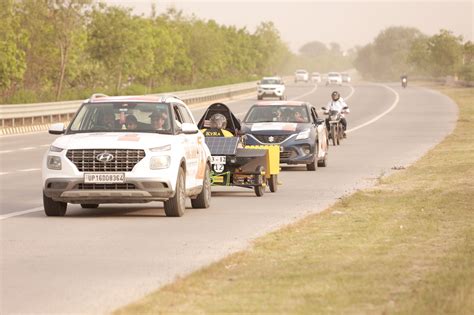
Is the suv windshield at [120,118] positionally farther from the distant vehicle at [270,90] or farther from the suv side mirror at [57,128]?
the distant vehicle at [270,90]

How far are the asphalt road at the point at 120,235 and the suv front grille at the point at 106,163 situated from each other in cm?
66

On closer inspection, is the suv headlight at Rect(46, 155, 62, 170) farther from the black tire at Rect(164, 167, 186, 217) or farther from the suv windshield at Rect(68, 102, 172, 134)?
the black tire at Rect(164, 167, 186, 217)

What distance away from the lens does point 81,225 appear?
17.2 metres

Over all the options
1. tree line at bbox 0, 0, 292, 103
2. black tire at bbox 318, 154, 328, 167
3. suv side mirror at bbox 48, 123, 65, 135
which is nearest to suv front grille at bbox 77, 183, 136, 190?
suv side mirror at bbox 48, 123, 65, 135

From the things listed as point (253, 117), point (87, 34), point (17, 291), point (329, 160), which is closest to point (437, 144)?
point (329, 160)

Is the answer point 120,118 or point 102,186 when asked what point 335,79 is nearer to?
point 120,118

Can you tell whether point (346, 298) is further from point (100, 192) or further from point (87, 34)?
point (87, 34)

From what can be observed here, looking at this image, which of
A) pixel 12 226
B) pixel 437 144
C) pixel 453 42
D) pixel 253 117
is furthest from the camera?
pixel 453 42

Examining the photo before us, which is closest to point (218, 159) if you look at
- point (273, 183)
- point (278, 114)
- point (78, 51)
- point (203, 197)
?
point (273, 183)

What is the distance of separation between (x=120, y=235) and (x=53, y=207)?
8.75ft

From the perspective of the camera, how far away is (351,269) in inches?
480

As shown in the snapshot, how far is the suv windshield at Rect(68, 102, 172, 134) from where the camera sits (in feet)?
62.2

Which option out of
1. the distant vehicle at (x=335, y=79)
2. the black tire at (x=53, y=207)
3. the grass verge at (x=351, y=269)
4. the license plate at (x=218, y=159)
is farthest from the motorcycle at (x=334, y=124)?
the distant vehicle at (x=335, y=79)

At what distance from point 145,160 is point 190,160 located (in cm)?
115
